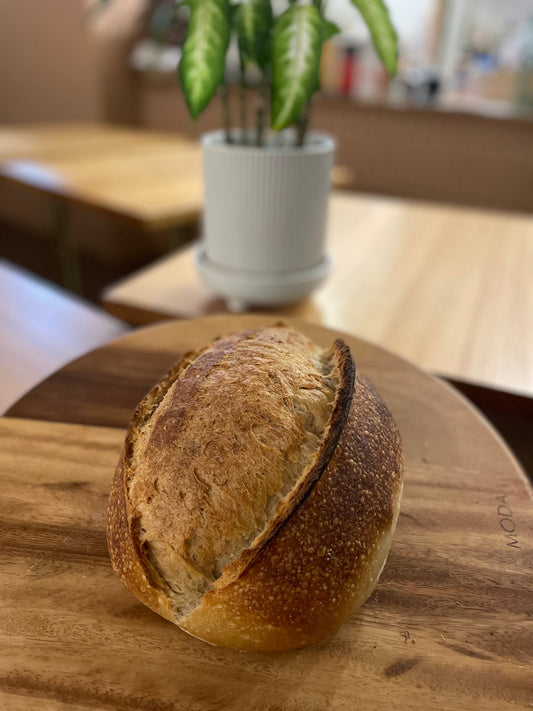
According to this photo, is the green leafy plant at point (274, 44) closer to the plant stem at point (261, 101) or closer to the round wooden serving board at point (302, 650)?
the plant stem at point (261, 101)

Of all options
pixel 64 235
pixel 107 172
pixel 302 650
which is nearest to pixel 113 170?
pixel 107 172

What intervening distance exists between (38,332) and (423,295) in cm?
97

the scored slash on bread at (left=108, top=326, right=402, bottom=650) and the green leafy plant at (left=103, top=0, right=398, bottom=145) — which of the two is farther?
the green leafy plant at (left=103, top=0, right=398, bottom=145)

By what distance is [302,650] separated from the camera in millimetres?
582

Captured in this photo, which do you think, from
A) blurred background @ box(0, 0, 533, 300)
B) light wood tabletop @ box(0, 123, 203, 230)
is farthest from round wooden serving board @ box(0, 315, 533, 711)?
blurred background @ box(0, 0, 533, 300)

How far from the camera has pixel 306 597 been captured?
1.80ft

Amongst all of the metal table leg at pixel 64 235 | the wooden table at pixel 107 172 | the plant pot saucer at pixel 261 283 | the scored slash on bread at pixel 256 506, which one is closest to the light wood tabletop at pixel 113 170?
the wooden table at pixel 107 172

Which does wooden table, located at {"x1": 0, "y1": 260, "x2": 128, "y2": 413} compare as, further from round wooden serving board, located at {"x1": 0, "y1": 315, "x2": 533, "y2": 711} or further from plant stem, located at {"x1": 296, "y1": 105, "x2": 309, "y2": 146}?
plant stem, located at {"x1": 296, "y1": 105, "x2": 309, "y2": 146}

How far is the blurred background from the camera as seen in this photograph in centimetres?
305

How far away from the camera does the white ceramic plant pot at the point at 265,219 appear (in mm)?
1080

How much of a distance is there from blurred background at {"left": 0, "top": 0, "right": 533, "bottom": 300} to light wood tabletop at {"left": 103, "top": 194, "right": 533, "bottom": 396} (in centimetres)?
129

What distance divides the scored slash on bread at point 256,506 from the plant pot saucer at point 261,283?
0.50 metres

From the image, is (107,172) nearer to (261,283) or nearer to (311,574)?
(261,283)

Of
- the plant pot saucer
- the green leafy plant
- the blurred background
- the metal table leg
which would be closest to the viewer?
the green leafy plant
